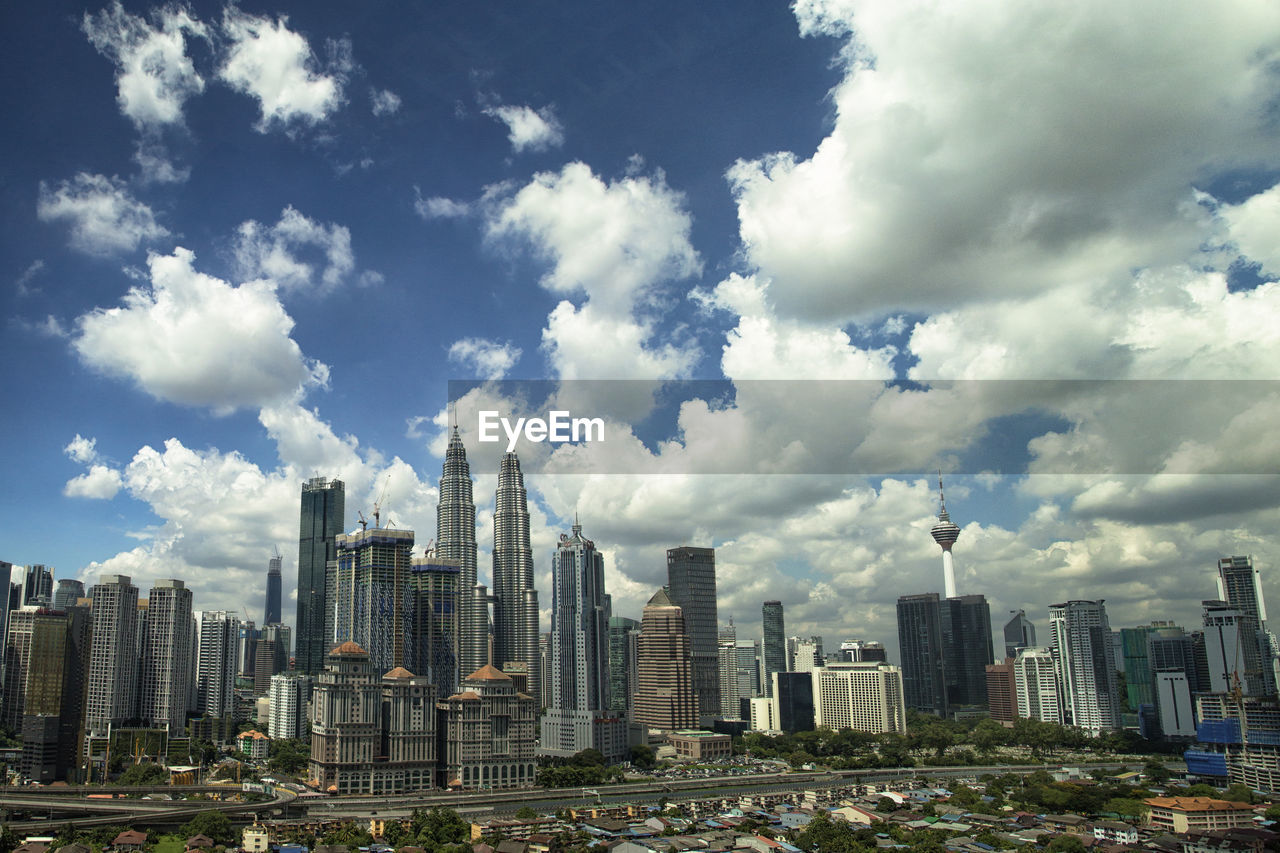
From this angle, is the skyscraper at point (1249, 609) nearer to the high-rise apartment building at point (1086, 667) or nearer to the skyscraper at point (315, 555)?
the high-rise apartment building at point (1086, 667)

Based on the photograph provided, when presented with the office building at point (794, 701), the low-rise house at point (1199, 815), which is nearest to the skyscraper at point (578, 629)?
the office building at point (794, 701)

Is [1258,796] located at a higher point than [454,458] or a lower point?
lower

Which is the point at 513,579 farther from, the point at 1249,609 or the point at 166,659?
the point at 1249,609

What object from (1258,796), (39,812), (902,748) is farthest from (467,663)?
(1258,796)

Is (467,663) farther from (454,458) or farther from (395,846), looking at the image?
(395,846)

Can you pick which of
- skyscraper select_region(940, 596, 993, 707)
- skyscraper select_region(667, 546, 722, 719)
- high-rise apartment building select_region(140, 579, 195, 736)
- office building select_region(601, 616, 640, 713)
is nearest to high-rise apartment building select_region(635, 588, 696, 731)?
skyscraper select_region(667, 546, 722, 719)

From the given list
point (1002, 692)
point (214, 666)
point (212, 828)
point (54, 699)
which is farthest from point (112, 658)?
point (1002, 692)

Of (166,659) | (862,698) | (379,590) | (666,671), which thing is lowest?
(862,698)
